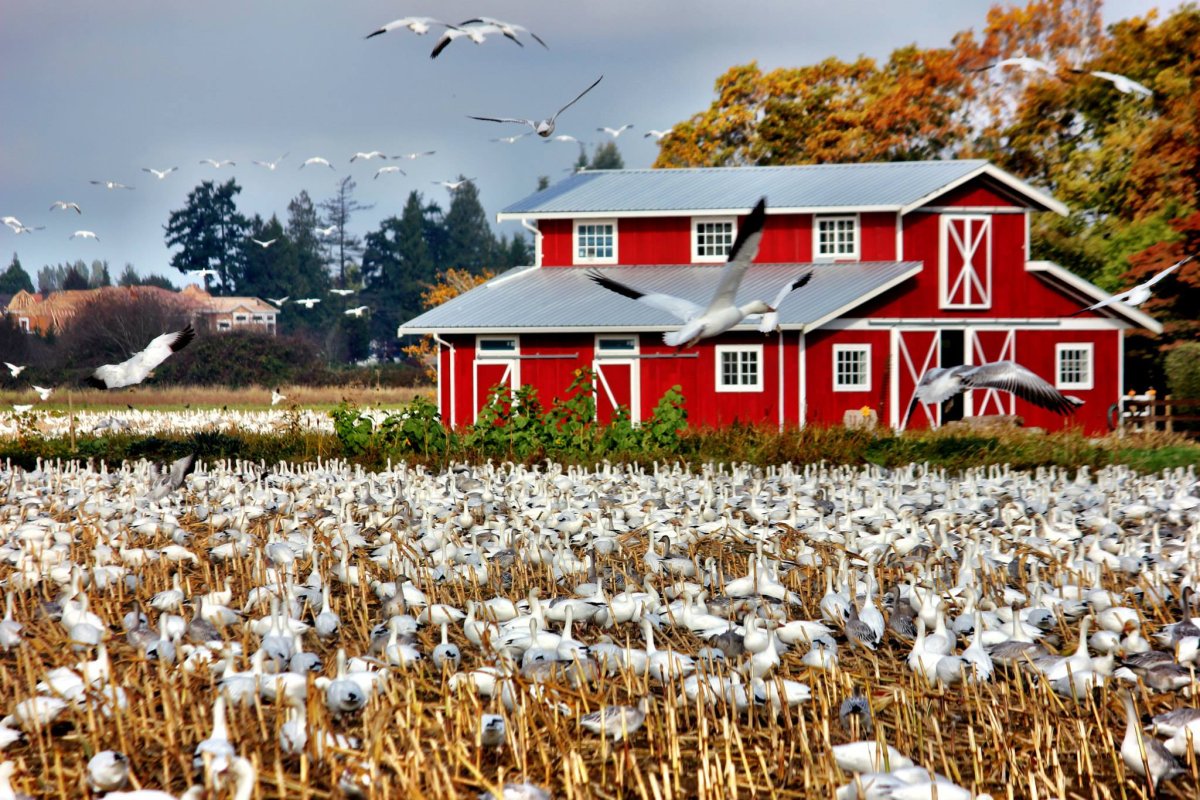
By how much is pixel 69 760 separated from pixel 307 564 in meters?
3.65

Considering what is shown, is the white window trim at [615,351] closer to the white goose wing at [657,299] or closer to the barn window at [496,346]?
the barn window at [496,346]

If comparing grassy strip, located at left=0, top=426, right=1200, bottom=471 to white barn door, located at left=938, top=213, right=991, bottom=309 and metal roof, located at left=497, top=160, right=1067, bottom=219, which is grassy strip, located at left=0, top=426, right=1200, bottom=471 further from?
metal roof, located at left=497, top=160, right=1067, bottom=219

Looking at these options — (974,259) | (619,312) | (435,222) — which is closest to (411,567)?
(619,312)

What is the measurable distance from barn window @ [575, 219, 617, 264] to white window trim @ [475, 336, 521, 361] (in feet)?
13.1

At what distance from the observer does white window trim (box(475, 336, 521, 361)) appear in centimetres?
2681

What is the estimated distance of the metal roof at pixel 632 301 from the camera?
25.7 meters

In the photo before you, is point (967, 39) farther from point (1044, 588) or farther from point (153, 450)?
point (1044, 588)

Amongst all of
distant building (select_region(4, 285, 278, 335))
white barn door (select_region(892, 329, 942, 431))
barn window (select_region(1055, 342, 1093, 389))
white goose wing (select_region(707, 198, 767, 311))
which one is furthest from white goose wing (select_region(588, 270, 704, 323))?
distant building (select_region(4, 285, 278, 335))

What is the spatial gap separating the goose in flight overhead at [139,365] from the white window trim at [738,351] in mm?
14580

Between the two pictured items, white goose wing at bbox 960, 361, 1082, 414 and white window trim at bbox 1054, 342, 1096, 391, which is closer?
white goose wing at bbox 960, 361, 1082, 414

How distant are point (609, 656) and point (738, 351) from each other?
21.5 meters

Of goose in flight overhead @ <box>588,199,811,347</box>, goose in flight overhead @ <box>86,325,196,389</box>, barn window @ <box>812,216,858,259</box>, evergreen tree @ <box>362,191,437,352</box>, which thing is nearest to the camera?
goose in flight overhead @ <box>588,199,811,347</box>

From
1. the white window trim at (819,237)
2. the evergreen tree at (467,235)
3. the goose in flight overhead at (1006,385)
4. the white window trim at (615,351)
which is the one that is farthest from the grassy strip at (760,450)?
the evergreen tree at (467,235)

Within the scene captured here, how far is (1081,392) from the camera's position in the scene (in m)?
26.8
